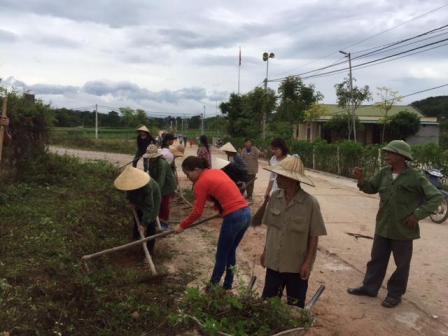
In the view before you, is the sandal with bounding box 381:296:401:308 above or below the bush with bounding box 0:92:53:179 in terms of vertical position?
below

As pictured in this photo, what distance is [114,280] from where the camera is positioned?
5270 mm

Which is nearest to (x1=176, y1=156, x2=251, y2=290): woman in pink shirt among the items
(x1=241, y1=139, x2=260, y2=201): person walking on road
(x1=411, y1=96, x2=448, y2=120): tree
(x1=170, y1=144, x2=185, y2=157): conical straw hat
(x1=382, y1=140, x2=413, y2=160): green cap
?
(x1=382, y1=140, x2=413, y2=160): green cap

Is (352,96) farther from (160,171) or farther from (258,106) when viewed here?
(160,171)

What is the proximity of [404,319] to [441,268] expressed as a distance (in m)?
2.12

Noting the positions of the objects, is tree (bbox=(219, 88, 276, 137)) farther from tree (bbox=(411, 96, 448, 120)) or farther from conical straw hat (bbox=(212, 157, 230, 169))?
conical straw hat (bbox=(212, 157, 230, 169))

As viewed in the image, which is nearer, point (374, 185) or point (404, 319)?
point (404, 319)

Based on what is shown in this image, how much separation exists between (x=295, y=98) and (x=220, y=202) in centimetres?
2974

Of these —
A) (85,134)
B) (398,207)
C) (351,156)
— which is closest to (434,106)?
(85,134)

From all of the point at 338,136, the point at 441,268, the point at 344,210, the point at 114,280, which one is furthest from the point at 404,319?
the point at 338,136

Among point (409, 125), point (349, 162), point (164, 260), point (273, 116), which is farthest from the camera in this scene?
point (273, 116)

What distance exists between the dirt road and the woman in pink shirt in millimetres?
1065

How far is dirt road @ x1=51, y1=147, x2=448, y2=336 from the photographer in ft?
15.6

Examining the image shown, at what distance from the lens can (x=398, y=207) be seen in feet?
16.5

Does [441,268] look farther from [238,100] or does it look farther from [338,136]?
[238,100]
